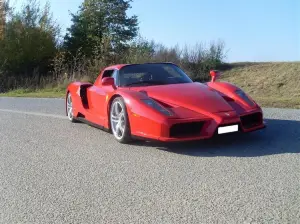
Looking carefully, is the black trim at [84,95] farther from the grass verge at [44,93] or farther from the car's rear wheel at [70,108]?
the grass verge at [44,93]

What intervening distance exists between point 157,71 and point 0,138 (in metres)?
2.68

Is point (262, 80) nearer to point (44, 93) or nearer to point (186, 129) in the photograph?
point (44, 93)

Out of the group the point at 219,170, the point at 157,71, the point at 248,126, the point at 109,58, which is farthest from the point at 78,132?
the point at 109,58

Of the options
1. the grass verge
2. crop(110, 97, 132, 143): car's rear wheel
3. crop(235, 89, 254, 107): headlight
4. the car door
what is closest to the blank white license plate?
crop(235, 89, 254, 107): headlight

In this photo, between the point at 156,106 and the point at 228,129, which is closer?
the point at 228,129

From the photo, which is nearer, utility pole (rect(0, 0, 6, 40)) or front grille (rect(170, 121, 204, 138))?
front grille (rect(170, 121, 204, 138))

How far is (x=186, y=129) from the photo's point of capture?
4750 mm

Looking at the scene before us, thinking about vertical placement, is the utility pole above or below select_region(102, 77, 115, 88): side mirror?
above

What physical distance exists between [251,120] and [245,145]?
43cm

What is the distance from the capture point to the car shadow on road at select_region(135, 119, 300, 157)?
4.55 metres

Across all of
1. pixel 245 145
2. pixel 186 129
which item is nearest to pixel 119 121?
pixel 186 129

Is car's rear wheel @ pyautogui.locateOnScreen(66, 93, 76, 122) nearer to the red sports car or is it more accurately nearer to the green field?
the red sports car

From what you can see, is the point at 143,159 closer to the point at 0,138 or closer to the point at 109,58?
the point at 0,138

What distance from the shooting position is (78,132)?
21.5 feet
